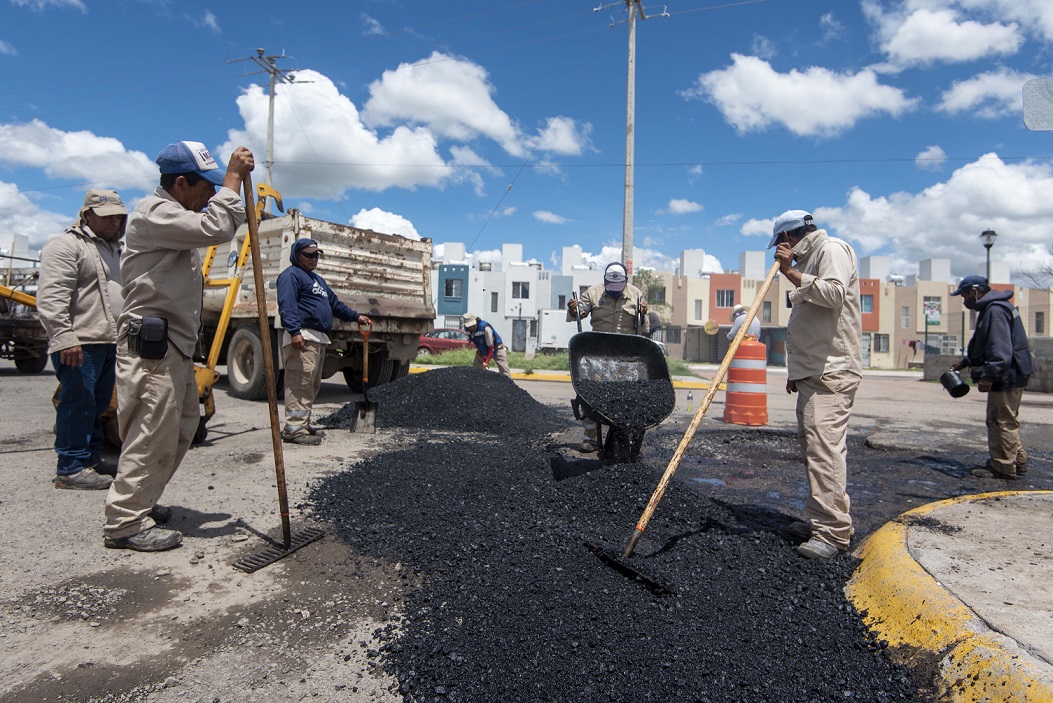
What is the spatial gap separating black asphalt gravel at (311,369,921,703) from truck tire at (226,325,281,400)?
16.1 feet

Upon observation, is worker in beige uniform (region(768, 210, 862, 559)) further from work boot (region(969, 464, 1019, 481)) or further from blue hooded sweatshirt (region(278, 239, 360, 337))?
blue hooded sweatshirt (region(278, 239, 360, 337))

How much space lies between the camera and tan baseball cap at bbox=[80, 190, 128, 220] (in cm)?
419

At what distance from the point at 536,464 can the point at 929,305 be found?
58.7 meters

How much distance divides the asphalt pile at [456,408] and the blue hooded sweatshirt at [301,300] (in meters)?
1.26

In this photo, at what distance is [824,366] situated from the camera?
3.37m

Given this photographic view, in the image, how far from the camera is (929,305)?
52.8 m

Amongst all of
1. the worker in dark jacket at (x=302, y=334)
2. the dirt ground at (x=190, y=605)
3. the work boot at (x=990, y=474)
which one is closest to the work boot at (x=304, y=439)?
the worker in dark jacket at (x=302, y=334)

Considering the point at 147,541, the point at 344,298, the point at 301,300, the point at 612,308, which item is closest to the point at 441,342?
the point at 344,298

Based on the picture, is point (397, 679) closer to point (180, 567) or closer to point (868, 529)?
point (180, 567)

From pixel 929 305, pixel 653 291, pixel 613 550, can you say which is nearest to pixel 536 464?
pixel 613 550

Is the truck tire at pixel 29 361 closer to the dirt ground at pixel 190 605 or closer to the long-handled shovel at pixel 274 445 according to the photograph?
the dirt ground at pixel 190 605

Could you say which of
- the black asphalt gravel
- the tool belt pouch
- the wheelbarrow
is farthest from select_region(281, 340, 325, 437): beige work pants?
the tool belt pouch

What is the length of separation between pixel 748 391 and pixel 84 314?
7.17 metres

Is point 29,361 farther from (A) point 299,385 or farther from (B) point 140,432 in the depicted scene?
(B) point 140,432
